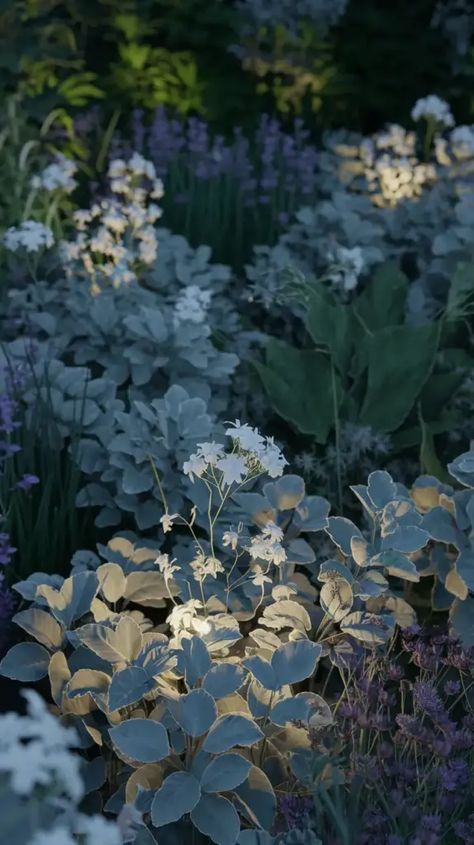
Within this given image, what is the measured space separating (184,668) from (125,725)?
5.4 inches

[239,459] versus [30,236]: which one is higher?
[30,236]

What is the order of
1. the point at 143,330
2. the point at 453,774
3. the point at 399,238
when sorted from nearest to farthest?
the point at 453,774 → the point at 143,330 → the point at 399,238

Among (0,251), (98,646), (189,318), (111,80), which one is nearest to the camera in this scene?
(98,646)

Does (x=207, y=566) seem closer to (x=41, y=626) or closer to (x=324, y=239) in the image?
(x=41, y=626)

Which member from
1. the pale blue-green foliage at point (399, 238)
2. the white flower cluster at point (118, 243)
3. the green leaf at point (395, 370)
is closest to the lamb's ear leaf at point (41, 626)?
the green leaf at point (395, 370)

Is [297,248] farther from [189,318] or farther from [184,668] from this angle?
[184,668]

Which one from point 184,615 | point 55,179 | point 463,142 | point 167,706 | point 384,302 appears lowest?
point 167,706

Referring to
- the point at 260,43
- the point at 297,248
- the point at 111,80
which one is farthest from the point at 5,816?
the point at 260,43

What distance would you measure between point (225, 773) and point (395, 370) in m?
1.58

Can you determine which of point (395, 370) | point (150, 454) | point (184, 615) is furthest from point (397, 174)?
point (184, 615)

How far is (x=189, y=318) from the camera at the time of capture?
2.75 meters

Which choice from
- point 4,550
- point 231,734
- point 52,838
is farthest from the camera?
point 4,550

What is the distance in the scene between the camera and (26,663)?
1.90 meters

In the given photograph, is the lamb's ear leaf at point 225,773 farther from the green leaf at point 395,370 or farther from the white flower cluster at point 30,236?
the white flower cluster at point 30,236
